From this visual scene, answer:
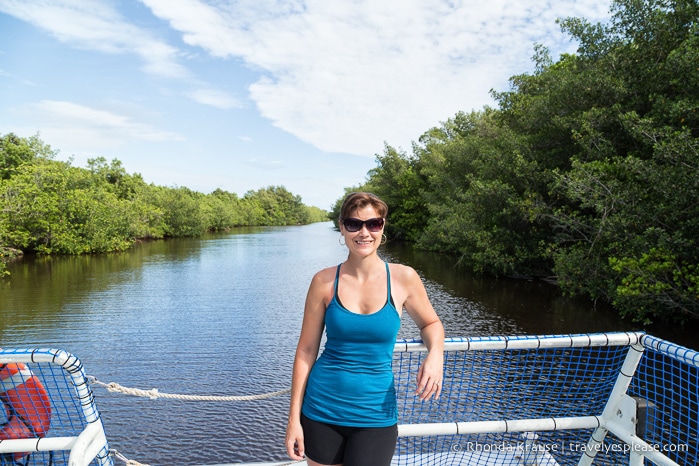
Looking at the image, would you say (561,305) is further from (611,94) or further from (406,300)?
(406,300)

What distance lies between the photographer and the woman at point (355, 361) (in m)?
1.73

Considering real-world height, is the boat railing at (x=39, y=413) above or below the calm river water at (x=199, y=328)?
above

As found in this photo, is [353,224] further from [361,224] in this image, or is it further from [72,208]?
[72,208]

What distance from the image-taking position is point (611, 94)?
44.2 ft

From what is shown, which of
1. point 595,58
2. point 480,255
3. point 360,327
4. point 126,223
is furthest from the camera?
point 126,223

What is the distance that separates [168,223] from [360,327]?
5722 centimetres

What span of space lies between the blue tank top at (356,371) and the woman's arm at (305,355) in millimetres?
47

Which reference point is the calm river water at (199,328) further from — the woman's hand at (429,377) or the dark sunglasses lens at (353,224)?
the dark sunglasses lens at (353,224)

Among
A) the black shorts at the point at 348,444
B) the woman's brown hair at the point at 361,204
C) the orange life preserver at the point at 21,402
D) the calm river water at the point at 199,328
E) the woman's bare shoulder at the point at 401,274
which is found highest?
the woman's brown hair at the point at 361,204

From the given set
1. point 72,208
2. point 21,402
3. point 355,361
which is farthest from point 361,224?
point 72,208

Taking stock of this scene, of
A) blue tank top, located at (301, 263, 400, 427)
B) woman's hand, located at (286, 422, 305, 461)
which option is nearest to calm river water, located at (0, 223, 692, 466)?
woman's hand, located at (286, 422, 305, 461)

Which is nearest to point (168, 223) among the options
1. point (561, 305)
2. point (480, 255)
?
point (480, 255)

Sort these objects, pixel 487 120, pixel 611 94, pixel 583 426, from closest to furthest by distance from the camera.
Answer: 1. pixel 583 426
2. pixel 611 94
3. pixel 487 120

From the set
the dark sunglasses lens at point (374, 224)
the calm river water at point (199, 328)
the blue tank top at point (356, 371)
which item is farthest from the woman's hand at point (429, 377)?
the calm river water at point (199, 328)
